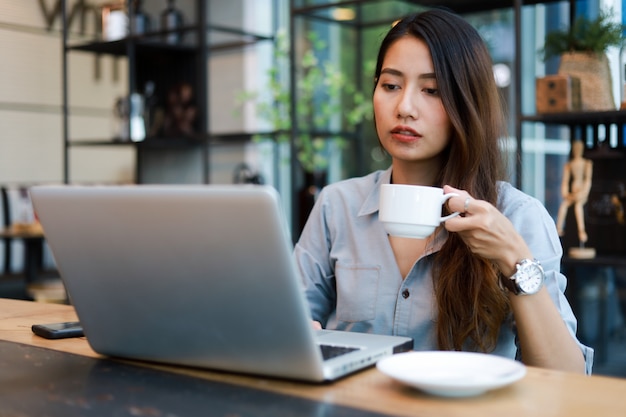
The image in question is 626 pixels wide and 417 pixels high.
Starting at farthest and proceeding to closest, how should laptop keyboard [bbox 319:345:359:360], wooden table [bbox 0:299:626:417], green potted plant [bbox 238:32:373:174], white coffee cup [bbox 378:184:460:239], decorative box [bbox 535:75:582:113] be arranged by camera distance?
green potted plant [bbox 238:32:373:174]
decorative box [bbox 535:75:582:113]
white coffee cup [bbox 378:184:460:239]
laptop keyboard [bbox 319:345:359:360]
wooden table [bbox 0:299:626:417]

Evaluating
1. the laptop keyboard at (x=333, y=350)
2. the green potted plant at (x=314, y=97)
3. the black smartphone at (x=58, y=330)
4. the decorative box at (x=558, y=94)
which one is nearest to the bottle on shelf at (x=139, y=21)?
the green potted plant at (x=314, y=97)

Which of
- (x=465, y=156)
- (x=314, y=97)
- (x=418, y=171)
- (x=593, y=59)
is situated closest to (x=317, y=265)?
(x=418, y=171)

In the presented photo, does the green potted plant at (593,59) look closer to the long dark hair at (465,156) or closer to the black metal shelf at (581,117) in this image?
the black metal shelf at (581,117)

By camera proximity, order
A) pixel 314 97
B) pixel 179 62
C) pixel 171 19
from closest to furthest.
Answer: pixel 314 97
pixel 171 19
pixel 179 62

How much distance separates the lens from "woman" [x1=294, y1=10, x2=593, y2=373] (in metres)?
1.43

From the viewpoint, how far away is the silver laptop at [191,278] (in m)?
0.92

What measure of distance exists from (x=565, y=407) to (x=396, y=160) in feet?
2.73

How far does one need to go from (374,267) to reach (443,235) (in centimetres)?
15

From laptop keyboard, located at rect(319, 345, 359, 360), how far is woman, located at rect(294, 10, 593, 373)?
0.35 meters

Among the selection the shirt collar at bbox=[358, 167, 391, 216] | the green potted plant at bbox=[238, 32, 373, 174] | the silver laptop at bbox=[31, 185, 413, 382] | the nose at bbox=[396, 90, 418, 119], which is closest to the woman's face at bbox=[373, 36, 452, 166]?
the nose at bbox=[396, 90, 418, 119]

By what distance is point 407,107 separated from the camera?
4.88 feet

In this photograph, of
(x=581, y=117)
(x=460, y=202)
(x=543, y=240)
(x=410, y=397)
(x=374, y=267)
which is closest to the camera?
(x=410, y=397)

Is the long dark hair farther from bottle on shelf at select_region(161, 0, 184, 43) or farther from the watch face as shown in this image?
bottle on shelf at select_region(161, 0, 184, 43)

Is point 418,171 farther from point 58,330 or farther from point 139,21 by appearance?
point 139,21
